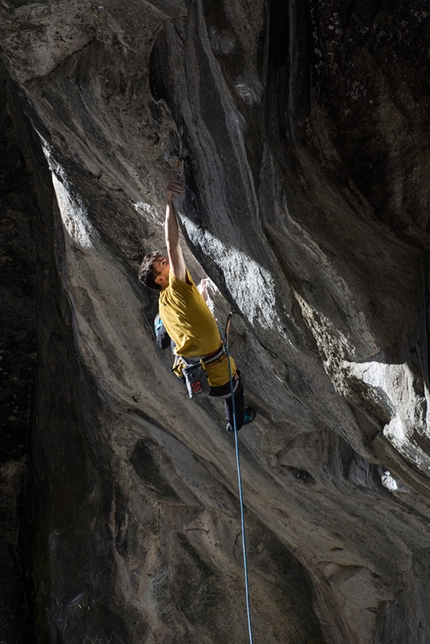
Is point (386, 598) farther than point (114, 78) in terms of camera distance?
Yes

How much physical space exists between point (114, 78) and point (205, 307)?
1274mm

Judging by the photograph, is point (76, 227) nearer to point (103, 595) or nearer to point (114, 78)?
point (114, 78)

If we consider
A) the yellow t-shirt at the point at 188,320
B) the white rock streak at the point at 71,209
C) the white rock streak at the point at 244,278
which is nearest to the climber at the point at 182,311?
the yellow t-shirt at the point at 188,320

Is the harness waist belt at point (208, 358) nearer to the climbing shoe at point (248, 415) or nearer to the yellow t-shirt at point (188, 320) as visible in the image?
the yellow t-shirt at point (188, 320)

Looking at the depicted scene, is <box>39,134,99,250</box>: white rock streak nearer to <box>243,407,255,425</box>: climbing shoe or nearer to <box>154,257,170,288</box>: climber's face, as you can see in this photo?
<box>154,257,170,288</box>: climber's face

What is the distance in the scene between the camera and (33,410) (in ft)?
20.3

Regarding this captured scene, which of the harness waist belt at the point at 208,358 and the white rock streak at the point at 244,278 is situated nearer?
the white rock streak at the point at 244,278

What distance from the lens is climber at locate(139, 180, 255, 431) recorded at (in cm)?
387

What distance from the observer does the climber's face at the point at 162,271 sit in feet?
13.4

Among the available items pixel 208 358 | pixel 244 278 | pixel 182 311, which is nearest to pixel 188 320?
pixel 182 311

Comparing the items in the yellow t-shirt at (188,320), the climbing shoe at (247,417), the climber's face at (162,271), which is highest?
the climber's face at (162,271)

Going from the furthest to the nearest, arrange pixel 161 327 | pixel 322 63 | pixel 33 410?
1. pixel 33 410
2. pixel 161 327
3. pixel 322 63

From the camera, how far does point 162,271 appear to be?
4.09 m

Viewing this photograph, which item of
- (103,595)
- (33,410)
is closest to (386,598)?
(103,595)
